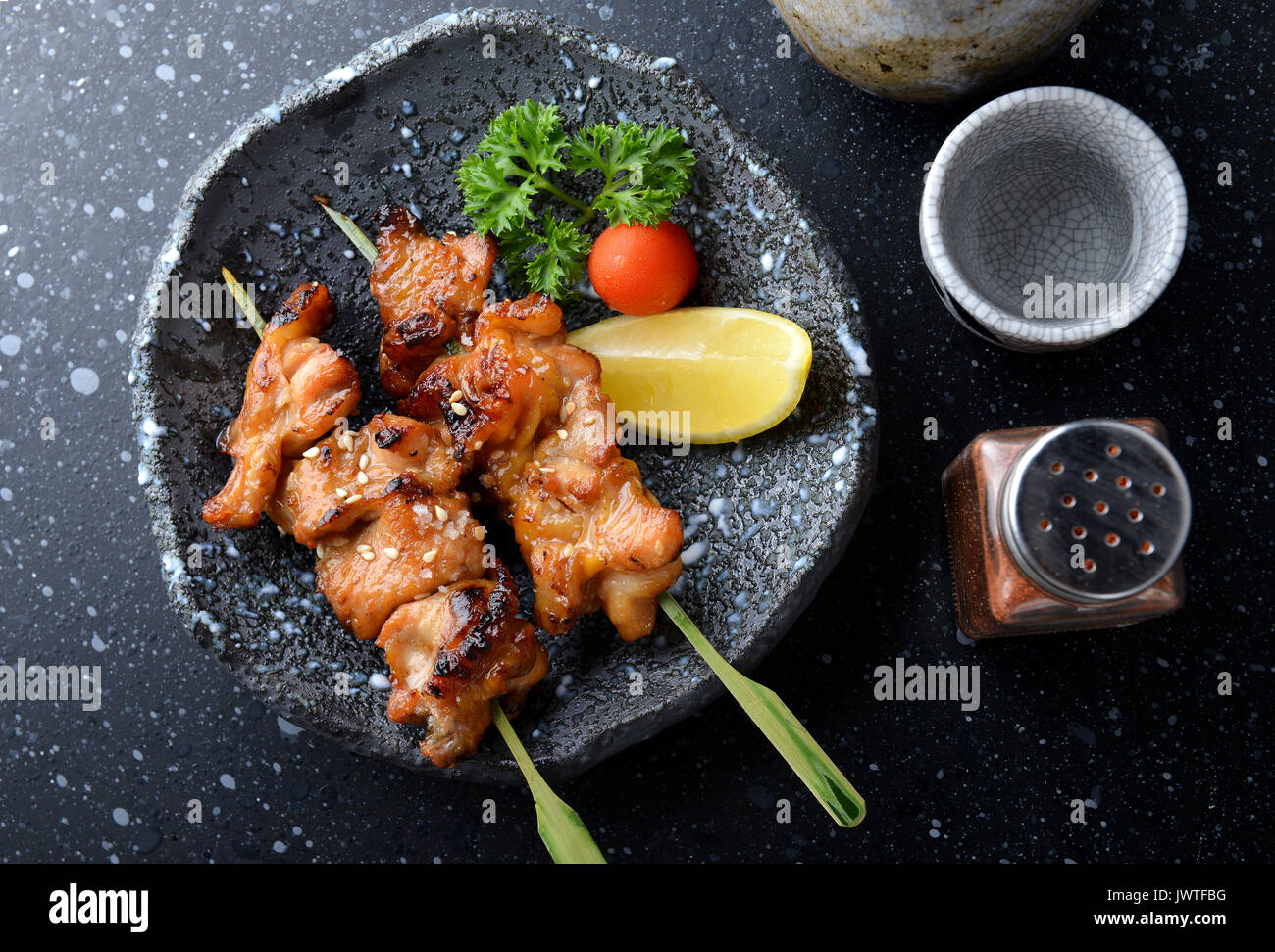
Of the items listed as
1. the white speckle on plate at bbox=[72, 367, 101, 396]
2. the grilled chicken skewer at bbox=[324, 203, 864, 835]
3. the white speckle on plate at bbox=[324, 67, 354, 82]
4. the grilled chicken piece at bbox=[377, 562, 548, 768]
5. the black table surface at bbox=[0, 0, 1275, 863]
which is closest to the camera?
the grilled chicken skewer at bbox=[324, 203, 864, 835]

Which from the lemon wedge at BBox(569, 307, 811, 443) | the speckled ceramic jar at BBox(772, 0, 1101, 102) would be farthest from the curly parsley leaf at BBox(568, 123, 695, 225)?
the speckled ceramic jar at BBox(772, 0, 1101, 102)

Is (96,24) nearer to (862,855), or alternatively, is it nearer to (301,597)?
(301,597)

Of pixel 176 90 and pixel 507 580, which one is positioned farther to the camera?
pixel 176 90

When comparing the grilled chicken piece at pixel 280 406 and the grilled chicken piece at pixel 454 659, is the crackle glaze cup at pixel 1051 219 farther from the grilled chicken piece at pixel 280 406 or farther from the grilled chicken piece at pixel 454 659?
the grilled chicken piece at pixel 280 406

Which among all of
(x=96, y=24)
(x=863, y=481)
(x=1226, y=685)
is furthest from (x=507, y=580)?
(x=96, y=24)

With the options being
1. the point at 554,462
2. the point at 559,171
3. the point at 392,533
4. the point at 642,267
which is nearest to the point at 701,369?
the point at 642,267

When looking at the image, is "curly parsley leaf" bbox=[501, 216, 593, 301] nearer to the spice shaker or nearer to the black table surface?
the black table surface

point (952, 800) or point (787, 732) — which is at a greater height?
point (787, 732)
